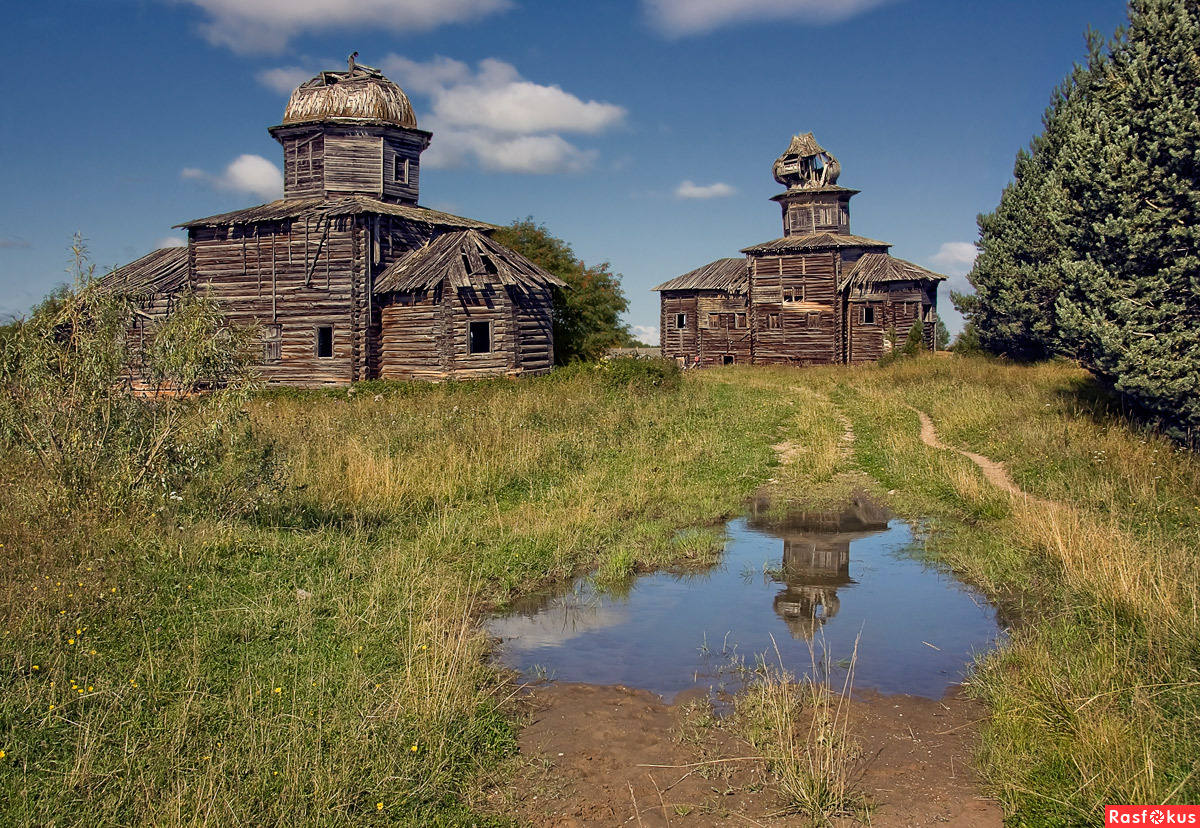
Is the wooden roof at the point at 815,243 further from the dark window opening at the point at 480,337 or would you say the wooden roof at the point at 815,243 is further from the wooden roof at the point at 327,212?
the dark window opening at the point at 480,337

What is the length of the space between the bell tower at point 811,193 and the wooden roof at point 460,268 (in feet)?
66.7

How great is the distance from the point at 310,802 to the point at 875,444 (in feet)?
49.3

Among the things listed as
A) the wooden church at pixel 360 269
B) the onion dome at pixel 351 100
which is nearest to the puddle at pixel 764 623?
the wooden church at pixel 360 269

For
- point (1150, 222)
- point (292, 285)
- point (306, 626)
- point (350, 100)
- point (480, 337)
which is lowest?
point (306, 626)

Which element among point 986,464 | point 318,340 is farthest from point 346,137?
point 986,464

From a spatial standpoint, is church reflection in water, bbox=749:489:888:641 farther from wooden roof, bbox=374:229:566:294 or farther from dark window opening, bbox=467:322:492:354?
dark window opening, bbox=467:322:492:354

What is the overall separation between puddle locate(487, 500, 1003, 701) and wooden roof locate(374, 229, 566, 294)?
67.7 feet

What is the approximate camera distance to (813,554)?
34.9 ft

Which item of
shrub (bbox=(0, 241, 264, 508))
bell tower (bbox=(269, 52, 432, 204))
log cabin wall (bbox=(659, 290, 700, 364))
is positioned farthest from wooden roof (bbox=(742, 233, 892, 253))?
shrub (bbox=(0, 241, 264, 508))

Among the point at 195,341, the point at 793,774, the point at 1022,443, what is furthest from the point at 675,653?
the point at 1022,443

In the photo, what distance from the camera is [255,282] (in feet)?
107

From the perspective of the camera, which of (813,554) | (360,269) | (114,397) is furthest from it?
(360,269)

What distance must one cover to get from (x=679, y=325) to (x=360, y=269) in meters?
25.3

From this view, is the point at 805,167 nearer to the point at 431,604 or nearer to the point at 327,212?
the point at 327,212
